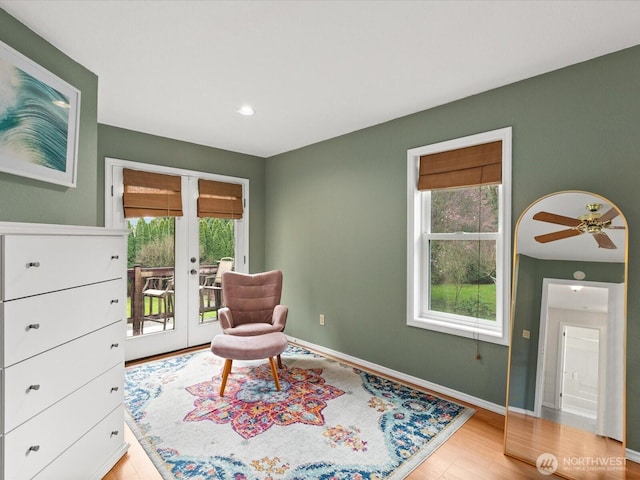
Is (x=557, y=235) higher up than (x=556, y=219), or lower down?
lower down

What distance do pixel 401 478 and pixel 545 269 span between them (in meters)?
1.54

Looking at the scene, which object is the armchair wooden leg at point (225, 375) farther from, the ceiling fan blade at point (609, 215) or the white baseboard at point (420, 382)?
the ceiling fan blade at point (609, 215)

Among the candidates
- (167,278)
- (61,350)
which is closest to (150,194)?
(167,278)

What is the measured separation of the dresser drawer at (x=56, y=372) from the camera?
1.31 m

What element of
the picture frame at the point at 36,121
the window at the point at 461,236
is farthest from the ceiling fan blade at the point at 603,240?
the picture frame at the point at 36,121

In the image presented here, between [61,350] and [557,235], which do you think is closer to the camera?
[61,350]

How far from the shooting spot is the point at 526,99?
93.0 inches

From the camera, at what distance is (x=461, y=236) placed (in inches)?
112

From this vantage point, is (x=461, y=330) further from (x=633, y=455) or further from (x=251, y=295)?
(x=251, y=295)

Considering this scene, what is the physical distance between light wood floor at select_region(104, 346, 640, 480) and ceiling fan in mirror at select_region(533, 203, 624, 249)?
135 centimetres

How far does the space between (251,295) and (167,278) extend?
105 centimetres

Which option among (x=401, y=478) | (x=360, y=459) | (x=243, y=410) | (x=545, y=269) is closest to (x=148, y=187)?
(x=243, y=410)

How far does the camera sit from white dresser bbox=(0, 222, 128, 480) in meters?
1.30

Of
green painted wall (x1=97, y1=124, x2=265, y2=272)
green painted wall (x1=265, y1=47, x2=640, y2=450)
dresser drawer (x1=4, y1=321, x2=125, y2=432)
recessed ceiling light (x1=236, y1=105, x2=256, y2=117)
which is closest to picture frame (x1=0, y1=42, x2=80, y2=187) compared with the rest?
dresser drawer (x1=4, y1=321, x2=125, y2=432)
